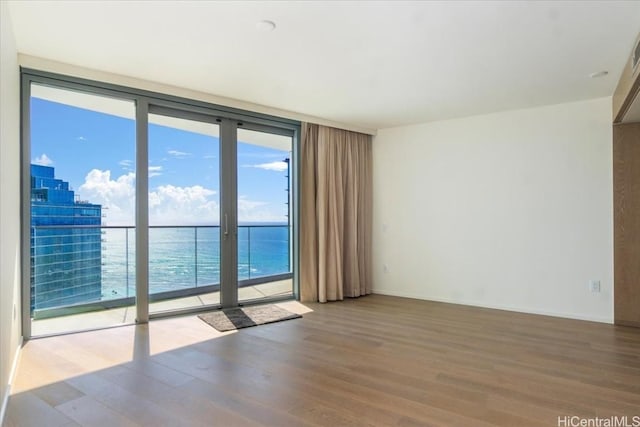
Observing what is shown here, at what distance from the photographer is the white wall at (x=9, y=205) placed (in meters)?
2.32

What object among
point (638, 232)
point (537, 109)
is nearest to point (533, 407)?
point (638, 232)

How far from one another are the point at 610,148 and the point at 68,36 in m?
5.35

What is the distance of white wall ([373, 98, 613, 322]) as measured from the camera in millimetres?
4367

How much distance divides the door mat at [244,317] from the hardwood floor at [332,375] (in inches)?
6.4

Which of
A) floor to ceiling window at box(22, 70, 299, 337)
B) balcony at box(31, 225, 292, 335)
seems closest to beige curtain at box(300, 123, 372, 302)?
floor to ceiling window at box(22, 70, 299, 337)

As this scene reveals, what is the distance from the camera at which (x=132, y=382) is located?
8.65 feet

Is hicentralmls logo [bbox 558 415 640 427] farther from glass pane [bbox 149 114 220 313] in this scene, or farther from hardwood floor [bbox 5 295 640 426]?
glass pane [bbox 149 114 220 313]

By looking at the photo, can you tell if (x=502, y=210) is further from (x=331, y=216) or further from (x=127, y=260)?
(x=127, y=260)

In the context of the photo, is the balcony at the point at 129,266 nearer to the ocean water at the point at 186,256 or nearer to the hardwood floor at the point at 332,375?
the ocean water at the point at 186,256

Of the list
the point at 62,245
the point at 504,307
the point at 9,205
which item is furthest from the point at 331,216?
the point at 9,205

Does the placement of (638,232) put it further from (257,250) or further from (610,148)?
(257,250)

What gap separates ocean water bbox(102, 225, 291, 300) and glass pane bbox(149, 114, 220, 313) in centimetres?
1

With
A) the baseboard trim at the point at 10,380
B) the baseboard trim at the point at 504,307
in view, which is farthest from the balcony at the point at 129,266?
the baseboard trim at the point at 504,307

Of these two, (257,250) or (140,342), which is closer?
(140,342)
